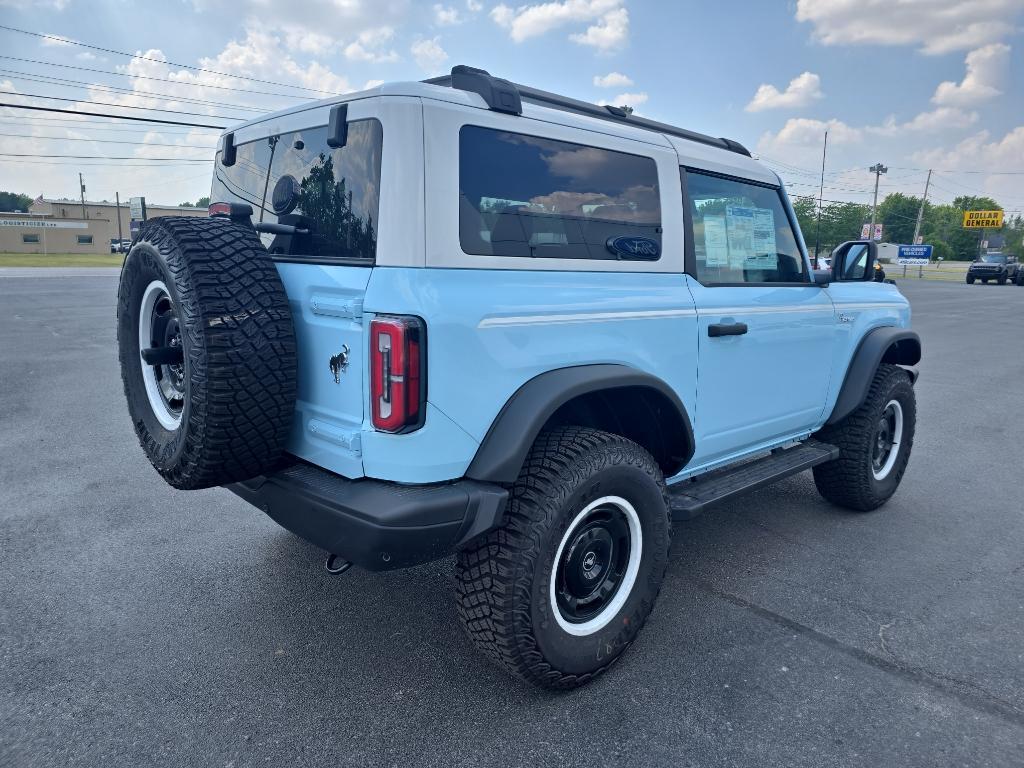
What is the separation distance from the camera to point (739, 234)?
343 centimetres

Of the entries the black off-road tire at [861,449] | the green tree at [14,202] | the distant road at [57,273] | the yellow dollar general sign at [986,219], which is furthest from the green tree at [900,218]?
the green tree at [14,202]

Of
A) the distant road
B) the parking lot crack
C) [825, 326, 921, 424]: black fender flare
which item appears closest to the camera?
the parking lot crack

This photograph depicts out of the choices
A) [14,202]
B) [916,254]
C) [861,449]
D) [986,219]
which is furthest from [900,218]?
[14,202]

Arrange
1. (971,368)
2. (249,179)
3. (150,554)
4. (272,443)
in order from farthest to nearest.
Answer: (971,368) → (150,554) → (249,179) → (272,443)

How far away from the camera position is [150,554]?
3535 millimetres

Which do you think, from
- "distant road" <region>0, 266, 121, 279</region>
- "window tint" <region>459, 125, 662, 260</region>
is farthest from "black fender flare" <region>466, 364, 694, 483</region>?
"distant road" <region>0, 266, 121, 279</region>

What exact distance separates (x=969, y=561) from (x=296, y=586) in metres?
3.49

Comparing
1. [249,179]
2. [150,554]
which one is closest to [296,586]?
[150,554]

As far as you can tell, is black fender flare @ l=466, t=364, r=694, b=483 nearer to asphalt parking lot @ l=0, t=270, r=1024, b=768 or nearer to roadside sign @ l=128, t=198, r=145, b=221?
asphalt parking lot @ l=0, t=270, r=1024, b=768

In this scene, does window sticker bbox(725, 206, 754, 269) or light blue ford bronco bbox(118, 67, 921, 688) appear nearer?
light blue ford bronco bbox(118, 67, 921, 688)

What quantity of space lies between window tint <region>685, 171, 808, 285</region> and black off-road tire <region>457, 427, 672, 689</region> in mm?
1104

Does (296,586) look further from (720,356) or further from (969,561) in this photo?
(969,561)

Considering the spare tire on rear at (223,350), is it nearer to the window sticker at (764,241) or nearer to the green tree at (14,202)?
the window sticker at (764,241)

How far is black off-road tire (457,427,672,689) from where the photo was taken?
228cm
